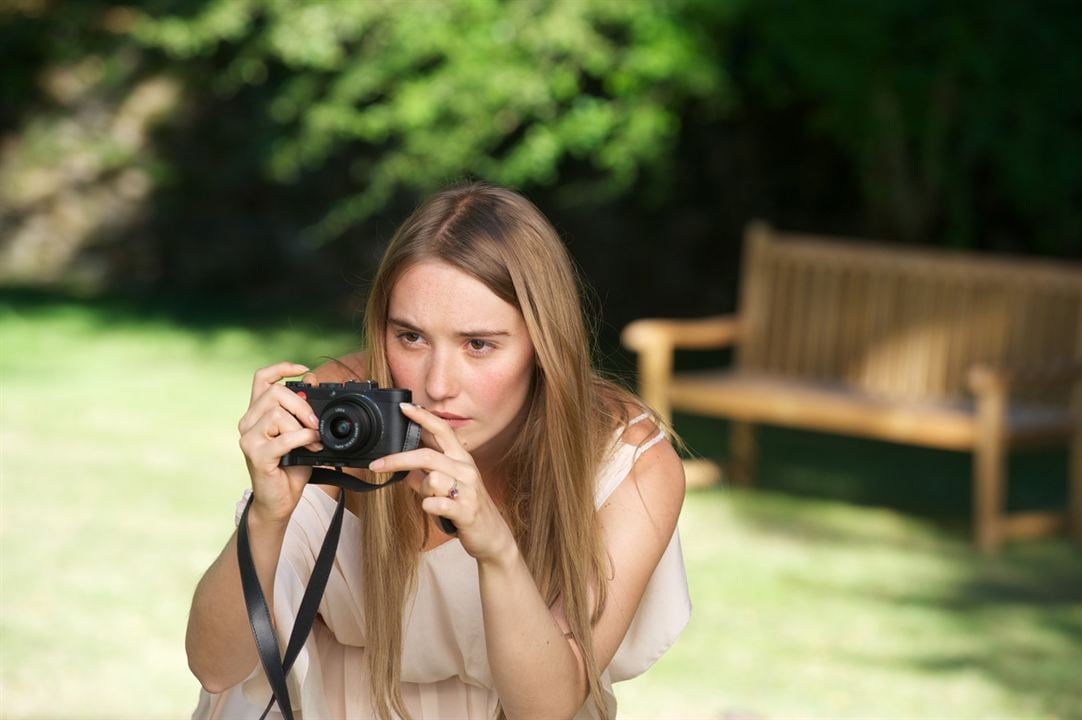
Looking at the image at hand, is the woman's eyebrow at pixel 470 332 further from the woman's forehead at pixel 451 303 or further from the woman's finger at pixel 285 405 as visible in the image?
the woman's finger at pixel 285 405

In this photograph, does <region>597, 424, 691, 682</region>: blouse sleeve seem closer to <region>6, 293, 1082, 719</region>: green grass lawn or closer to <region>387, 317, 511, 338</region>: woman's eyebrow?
<region>387, 317, 511, 338</region>: woman's eyebrow

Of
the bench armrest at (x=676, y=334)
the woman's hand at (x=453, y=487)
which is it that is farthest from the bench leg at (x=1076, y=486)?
the woman's hand at (x=453, y=487)

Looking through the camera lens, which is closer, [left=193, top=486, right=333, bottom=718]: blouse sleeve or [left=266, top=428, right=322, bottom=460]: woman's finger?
[left=266, top=428, right=322, bottom=460]: woman's finger

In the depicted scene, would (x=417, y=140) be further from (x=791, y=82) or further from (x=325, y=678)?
(x=325, y=678)

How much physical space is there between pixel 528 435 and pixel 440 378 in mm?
293

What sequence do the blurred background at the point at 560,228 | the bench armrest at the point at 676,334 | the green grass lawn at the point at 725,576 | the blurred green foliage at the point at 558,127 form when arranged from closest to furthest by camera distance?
the green grass lawn at the point at 725,576 → the blurred background at the point at 560,228 → the bench armrest at the point at 676,334 → the blurred green foliage at the point at 558,127

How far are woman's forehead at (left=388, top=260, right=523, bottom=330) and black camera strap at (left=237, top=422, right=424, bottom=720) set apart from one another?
0.91 ft

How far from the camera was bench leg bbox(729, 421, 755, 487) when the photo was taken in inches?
306

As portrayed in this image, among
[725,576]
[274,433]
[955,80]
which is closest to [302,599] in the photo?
[274,433]

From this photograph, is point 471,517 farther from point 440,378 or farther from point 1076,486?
point 1076,486

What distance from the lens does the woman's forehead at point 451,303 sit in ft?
8.11

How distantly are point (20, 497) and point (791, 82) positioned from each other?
17.8 ft

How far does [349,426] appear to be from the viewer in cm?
230

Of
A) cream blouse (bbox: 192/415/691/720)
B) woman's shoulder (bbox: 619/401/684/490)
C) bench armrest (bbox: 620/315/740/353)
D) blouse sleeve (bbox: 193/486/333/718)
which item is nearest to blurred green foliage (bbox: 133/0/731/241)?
bench armrest (bbox: 620/315/740/353)
